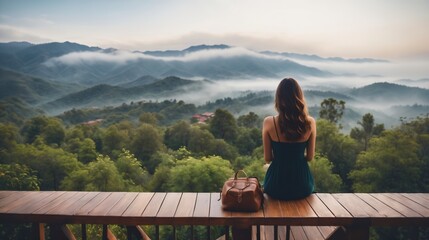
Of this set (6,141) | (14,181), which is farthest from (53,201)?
(6,141)

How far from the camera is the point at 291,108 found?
2.65 meters

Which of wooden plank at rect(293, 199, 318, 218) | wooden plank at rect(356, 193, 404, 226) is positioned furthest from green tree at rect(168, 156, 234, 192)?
wooden plank at rect(356, 193, 404, 226)

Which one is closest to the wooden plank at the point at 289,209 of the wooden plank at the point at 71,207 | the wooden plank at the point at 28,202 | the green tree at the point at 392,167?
the wooden plank at the point at 71,207

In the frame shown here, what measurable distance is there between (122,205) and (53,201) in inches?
23.5

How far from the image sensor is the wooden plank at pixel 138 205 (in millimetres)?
2512

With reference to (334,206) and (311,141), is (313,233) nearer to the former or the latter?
(334,206)

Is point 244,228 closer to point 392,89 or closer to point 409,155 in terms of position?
point 409,155

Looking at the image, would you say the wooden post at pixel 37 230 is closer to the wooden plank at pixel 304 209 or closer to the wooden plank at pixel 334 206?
the wooden plank at pixel 304 209

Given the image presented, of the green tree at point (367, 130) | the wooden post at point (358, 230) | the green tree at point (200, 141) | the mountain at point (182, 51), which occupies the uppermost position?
the mountain at point (182, 51)

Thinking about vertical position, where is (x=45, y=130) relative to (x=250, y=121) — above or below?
above

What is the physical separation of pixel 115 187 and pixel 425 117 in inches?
984

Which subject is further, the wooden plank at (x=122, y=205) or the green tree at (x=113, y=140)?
the green tree at (x=113, y=140)

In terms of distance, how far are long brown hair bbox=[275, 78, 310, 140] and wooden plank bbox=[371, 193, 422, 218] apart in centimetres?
87

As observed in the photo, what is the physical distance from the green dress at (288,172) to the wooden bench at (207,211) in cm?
8
